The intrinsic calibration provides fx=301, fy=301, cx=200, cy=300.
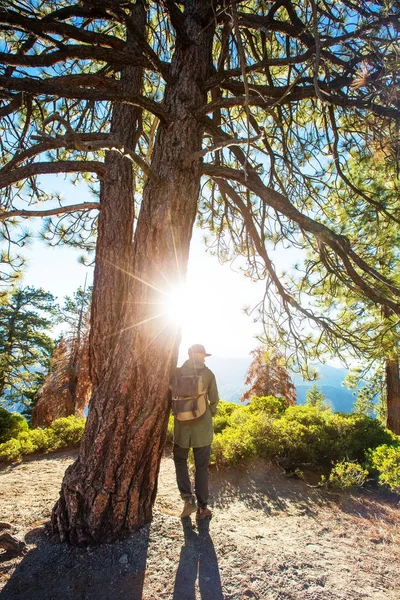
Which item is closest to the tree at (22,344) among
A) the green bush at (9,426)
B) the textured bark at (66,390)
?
the textured bark at (66,390)

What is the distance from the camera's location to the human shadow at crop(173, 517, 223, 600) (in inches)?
81.2

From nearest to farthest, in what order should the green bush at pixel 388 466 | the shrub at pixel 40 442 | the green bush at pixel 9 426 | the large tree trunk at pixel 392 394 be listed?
1. the green bush at pixel 388 466
2. the shrub at pixel 40 442
3. the green bush at pixel 9 426
4. the large tree trunk at pixel 392 394

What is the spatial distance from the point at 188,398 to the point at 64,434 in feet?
17.4

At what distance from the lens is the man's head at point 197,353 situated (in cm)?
354

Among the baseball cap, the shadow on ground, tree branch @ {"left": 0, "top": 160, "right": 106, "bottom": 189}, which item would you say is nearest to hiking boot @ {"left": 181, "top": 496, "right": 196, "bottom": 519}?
the shadow on ground

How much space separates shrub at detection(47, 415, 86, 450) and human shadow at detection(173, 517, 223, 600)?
486cm

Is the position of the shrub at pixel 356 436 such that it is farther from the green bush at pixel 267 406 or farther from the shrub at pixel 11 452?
the shrub at pixel 11 452

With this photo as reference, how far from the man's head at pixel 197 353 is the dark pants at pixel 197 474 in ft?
3.11

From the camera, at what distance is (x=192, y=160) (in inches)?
121

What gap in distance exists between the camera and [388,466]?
428 cm

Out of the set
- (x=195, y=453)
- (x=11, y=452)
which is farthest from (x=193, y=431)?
(x=11, y=452)

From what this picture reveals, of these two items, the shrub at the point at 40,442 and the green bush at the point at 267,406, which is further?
the green bush at the point at 267,406

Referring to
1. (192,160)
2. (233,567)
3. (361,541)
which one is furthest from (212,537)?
(192,160)

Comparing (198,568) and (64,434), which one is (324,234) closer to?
(198,568)
